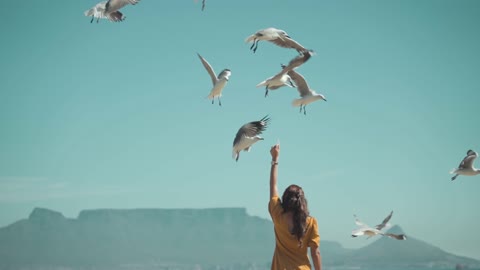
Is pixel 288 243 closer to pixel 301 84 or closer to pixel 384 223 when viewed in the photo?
pixel 301 84

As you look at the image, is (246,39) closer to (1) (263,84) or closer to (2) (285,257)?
(1) (263,84)

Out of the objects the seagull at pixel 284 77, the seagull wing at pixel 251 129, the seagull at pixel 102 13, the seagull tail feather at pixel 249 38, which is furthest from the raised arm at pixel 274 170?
the seagull at pixel 102 13

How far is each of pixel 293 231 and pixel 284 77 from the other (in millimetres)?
4085

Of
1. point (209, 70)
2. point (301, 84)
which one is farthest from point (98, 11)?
point (301, 84)

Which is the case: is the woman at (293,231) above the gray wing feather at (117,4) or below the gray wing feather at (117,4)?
below

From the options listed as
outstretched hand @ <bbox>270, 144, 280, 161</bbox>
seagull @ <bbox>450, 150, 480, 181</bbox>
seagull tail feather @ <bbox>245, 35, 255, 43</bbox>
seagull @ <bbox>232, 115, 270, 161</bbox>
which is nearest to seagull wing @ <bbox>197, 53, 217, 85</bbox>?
seagull tail feather @ <bbox>245, 35, 255, 43</bbox>

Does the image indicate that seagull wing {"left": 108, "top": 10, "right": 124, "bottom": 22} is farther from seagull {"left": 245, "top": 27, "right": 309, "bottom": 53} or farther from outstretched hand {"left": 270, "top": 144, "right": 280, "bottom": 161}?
outstretched hand {"left": 270, "top": 144, "right": 280, "bottom": 161}

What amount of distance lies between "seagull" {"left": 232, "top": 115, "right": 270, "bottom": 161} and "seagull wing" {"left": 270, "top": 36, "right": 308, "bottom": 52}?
218cm

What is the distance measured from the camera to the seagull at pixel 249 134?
565 centimetres

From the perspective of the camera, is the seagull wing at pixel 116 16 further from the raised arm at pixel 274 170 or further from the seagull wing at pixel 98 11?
the raised arm at pixel 274 170

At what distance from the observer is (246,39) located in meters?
7.22

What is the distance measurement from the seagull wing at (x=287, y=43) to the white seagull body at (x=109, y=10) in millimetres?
2056

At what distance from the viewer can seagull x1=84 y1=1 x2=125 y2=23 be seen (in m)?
8.88

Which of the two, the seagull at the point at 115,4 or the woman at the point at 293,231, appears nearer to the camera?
the woman at the point at 293,231
